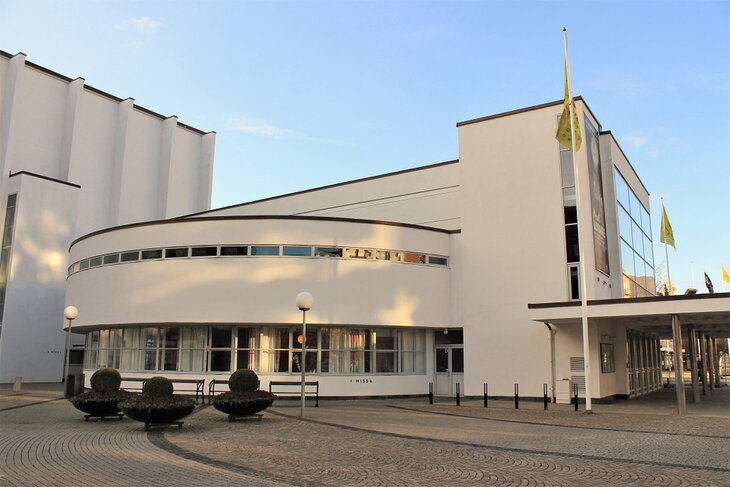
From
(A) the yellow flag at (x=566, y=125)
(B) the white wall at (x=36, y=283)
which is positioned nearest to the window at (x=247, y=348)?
(A) the yellow flag at (x=566, y=125)

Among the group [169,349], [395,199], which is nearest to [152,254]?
[169,349]

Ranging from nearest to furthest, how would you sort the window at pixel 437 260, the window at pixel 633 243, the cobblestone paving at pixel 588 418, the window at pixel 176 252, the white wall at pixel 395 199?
the cobblestone paving at pixel 588 418 < the window at pixel 176 252 < the window at pixel 437 260 < the window at pixel 633 243 < the white wall at pixel 395 199

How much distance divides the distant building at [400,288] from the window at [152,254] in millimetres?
91

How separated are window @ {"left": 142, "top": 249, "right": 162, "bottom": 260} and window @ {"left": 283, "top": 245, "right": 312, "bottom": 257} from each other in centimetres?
522

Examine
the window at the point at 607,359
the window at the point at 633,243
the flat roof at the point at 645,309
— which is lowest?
the window at the point at 607,359

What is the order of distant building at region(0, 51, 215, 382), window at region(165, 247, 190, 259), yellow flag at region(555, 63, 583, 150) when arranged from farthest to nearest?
distant building at region(0, 51, 215, 382) < window at region(165, 247, 190, 259) < yellow flag at region(555, 63, 583, 150)

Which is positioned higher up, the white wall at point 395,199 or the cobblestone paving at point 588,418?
the white wall at point 395,199

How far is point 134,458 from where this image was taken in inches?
421

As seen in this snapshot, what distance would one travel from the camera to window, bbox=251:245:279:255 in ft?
82.7

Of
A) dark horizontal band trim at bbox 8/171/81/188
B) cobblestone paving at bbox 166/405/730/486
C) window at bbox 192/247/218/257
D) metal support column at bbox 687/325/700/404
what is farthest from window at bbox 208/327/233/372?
dark horizontal band trim at bbox 8/171/81/188

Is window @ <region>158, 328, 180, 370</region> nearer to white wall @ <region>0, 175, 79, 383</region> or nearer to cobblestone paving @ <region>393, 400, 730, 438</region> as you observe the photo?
cobblestone paving @ <region>393, 400, 730, 438</region>

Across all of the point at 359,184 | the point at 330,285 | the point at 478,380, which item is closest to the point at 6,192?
the point at 359,184

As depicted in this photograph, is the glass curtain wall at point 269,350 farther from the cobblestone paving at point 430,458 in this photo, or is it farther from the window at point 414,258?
the cobblestone paving at point 430,458

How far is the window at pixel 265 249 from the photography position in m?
25.2
